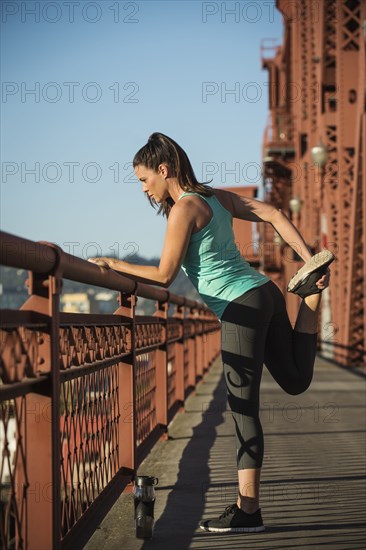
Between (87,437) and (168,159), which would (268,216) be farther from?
(87,437)

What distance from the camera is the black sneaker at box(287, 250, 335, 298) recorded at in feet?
14.4

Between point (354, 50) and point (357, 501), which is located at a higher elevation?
point (354, 50)

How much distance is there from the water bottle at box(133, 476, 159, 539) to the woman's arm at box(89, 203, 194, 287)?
3.17 ft

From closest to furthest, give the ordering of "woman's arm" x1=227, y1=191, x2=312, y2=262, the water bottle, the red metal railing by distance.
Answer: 1. the red metal railing
2. the water bottle
3. "woman's arm" x1=227, y1=191, x2=312, y2=262

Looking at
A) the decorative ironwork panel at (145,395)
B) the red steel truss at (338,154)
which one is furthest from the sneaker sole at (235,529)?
the red steel truss at (338,154)

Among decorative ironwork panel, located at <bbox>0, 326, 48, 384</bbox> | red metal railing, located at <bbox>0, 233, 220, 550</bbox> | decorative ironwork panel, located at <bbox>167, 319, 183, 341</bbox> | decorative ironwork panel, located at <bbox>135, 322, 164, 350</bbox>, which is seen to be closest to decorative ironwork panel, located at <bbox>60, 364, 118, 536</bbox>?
red metal railing, located at <bbox>0, 233, 220, 550</bbox>

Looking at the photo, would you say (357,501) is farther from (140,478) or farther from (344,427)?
(344,427)

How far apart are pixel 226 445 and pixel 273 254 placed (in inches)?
1826

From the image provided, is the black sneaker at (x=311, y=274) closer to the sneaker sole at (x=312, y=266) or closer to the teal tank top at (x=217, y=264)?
the sneaker sole at (x=312, y=266)

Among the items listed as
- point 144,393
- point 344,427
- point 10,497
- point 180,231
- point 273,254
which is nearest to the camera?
point 10,497

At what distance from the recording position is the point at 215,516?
493 cm

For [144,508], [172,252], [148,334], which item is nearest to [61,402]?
[144,508]

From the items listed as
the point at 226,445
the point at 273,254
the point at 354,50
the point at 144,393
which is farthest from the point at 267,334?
the point at 273,254

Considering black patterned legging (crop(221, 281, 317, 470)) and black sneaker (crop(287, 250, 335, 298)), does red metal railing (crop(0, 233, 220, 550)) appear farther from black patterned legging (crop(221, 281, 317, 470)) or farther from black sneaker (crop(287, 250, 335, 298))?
black sneaker (crop(287, 250, 335, 298))
